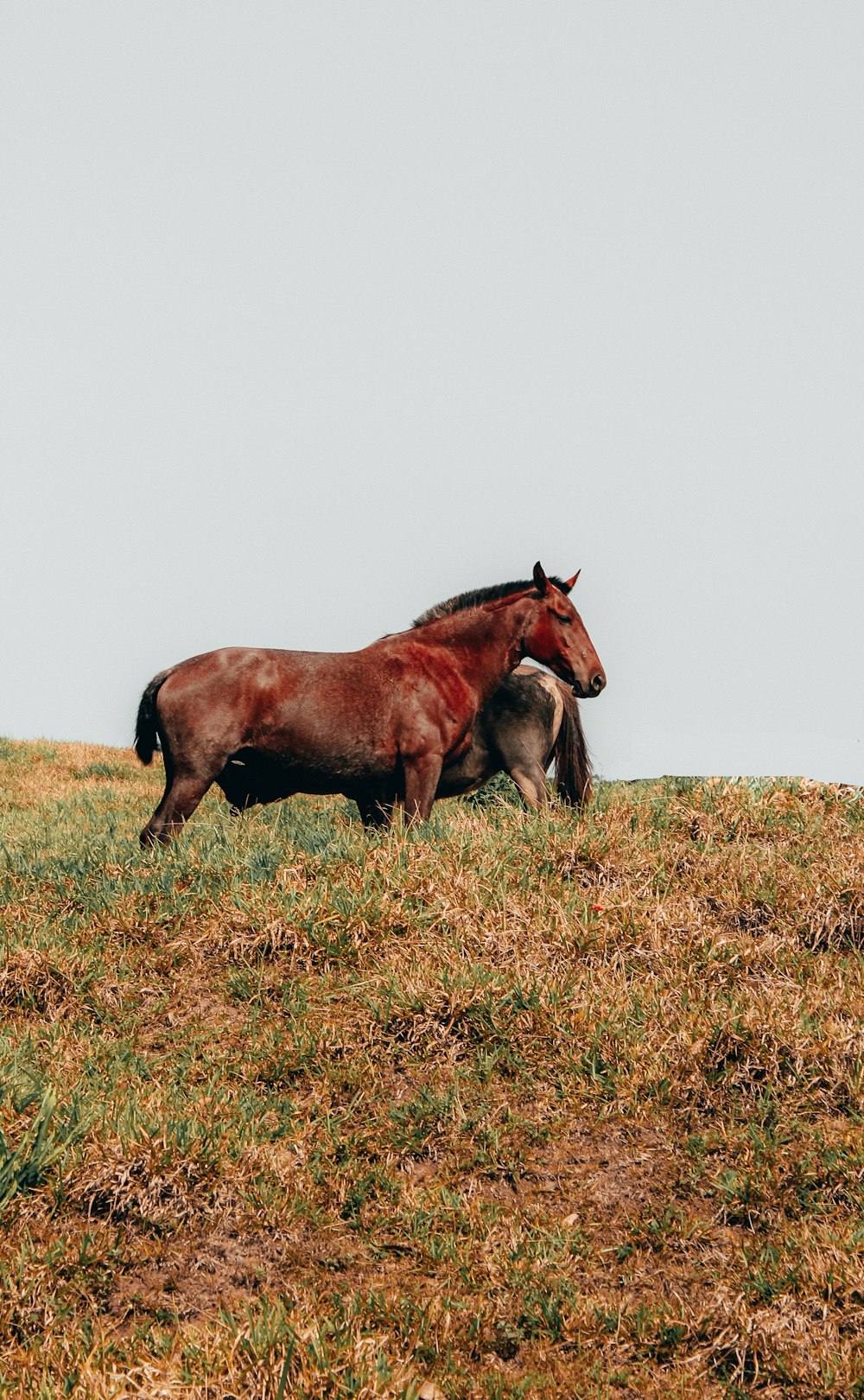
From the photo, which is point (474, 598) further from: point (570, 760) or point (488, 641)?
point (570, 760)

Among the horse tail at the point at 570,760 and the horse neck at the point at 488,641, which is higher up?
the horse neck at the point at 488,641

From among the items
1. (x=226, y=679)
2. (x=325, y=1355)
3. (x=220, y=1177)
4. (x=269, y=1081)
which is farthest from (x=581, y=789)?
(x=325, y=1355)

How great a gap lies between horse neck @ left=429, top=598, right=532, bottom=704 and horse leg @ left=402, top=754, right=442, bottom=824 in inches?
30.1

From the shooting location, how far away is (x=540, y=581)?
880cm

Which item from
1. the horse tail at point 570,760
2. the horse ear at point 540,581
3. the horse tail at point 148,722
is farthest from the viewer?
the horse tail at point 570,760

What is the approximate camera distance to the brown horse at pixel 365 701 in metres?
7.95

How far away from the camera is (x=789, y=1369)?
379 centimetres

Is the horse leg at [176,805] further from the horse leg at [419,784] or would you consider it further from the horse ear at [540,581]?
the horse ear at [540,581]

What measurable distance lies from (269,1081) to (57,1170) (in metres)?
1.12

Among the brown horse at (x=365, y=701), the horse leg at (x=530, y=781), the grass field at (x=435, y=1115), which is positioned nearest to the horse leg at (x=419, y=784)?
the brown horse at (x=365, y=701)

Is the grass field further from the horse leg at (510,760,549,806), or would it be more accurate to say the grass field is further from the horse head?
the horse leg at (510,760,549,806)

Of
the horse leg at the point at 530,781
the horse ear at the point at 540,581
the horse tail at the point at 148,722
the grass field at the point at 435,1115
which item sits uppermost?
the horse ear at the point at 540,581

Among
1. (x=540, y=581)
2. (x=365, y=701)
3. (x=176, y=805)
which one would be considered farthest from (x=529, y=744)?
(x=176, y=805)

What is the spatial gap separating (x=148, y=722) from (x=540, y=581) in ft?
10.2
